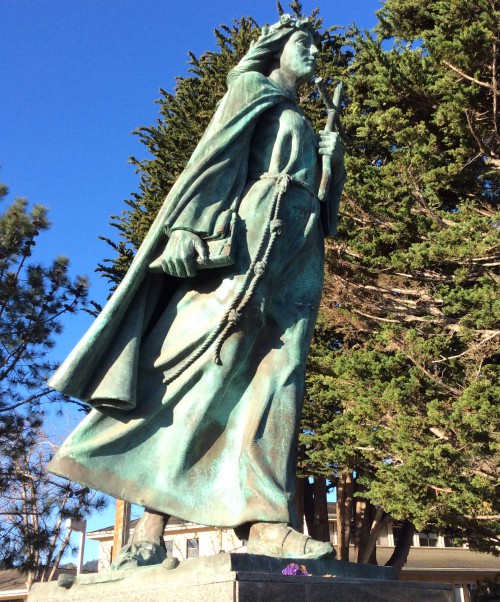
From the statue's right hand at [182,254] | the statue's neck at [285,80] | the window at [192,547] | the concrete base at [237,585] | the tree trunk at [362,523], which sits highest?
the statue's neck at [285,80]

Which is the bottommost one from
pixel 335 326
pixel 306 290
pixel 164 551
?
pixel 164 551

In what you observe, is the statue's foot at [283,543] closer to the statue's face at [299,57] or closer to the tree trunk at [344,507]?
the statue's face at [299,57]

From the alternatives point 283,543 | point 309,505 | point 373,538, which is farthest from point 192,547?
point 283,543

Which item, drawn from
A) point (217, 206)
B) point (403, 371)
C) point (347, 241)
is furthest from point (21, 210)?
point (217, 206)

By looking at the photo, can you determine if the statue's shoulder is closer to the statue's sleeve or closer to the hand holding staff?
the statue's sleeve

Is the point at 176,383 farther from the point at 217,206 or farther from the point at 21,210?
the point at 21,210

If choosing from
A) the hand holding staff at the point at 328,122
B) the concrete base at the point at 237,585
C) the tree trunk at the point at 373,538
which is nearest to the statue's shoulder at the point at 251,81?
the hand holding staff at the point at 328,122

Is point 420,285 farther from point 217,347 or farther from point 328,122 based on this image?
point 217,347

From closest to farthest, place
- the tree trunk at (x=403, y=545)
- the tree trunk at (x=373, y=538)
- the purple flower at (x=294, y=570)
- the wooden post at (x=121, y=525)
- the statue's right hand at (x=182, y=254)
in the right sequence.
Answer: the purple flower at (x=294, y=570), the statue's right hand at (x=182, y=254), the wooden post at (x=121, y=525), the tree trunk at (x=373, y=538), the tree trunk at (x=403, y=545)

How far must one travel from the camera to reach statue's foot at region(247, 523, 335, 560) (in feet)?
8.34

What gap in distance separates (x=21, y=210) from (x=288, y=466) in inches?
427

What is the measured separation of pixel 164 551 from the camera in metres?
2.93

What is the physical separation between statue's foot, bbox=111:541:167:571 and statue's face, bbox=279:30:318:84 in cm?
248

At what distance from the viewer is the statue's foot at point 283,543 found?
254 centimetres
